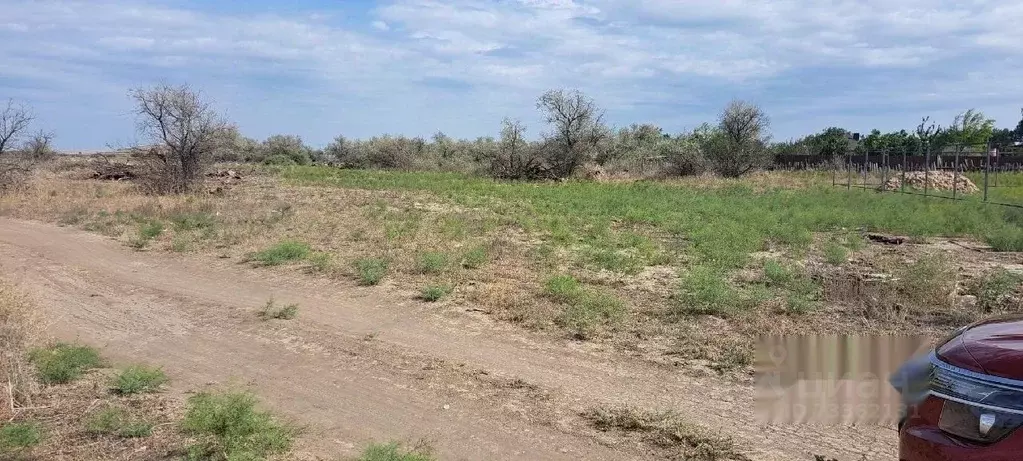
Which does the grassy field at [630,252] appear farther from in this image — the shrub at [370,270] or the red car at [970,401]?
the red car at [970,401]

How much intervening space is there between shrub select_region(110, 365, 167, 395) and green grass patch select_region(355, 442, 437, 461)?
7.86ft

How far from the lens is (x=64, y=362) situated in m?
6.32

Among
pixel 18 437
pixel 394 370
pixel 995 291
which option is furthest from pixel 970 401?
pixel 995 291

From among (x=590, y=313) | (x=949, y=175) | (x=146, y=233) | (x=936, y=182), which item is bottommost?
(x=590, y=313)

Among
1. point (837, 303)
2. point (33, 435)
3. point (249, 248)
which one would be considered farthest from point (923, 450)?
point (249, 248)

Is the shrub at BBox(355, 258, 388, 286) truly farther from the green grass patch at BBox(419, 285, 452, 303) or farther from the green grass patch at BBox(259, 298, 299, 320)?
the green grass patch at BBox(259, 298, 299, 320)

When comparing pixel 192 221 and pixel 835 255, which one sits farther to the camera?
pixel 192 221

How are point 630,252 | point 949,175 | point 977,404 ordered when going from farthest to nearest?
point 949,175 < point 630,252 < point 977,404

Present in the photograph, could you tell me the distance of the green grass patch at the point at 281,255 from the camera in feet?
38.7

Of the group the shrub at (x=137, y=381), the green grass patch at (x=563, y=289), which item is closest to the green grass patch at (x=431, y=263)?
the green grass patch at (x=563, y=289)

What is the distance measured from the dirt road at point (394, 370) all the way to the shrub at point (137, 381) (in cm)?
18

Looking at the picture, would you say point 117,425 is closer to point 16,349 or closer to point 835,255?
point 16,349

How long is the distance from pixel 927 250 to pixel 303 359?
12014 millimetres

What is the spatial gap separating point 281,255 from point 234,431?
766cm
